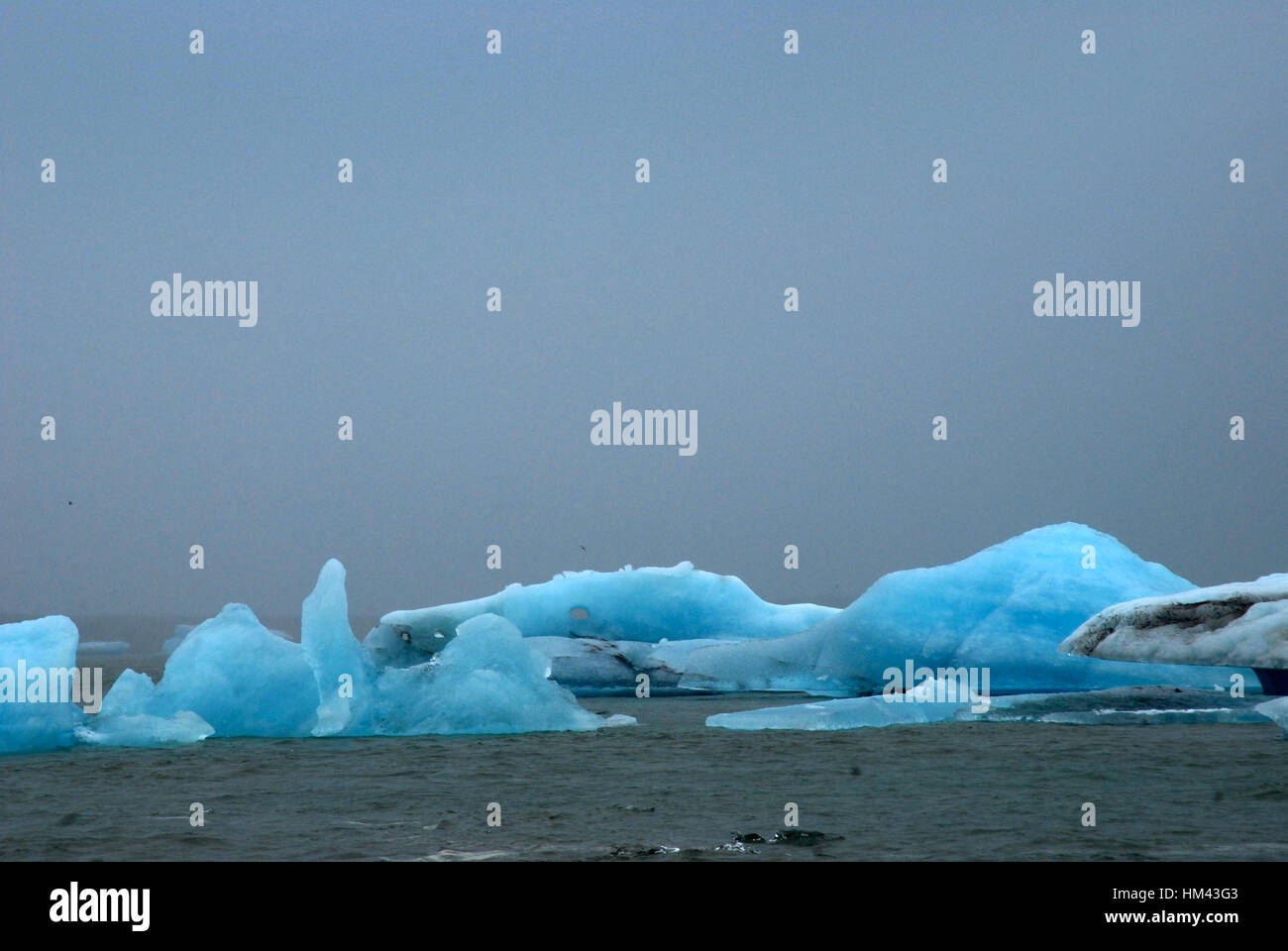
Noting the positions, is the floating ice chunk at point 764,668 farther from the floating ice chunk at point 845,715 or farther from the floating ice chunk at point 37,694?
the floating ice chunk at point 37,694

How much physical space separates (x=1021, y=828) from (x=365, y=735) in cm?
843

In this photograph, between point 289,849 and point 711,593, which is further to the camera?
point 711,593

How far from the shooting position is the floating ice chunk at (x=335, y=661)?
14.6m

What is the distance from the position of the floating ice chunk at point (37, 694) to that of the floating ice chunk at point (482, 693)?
3.31 metres

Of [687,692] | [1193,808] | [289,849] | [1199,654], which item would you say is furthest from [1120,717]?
[289,849]

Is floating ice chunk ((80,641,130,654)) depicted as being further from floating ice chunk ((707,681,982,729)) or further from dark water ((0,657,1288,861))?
floating ice chunk ((707,681,982,729))

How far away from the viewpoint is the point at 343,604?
15.3 meters

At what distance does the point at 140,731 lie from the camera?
13.5m

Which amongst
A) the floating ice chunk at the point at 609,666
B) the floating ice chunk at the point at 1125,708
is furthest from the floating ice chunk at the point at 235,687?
the floating ice chunk at the point at 1125,708

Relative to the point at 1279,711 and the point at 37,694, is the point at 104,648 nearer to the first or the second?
the point at 37,694

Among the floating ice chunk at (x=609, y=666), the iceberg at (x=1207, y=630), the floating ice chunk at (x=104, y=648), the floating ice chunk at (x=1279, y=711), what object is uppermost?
the iceberg at (x=1207, y=630)
